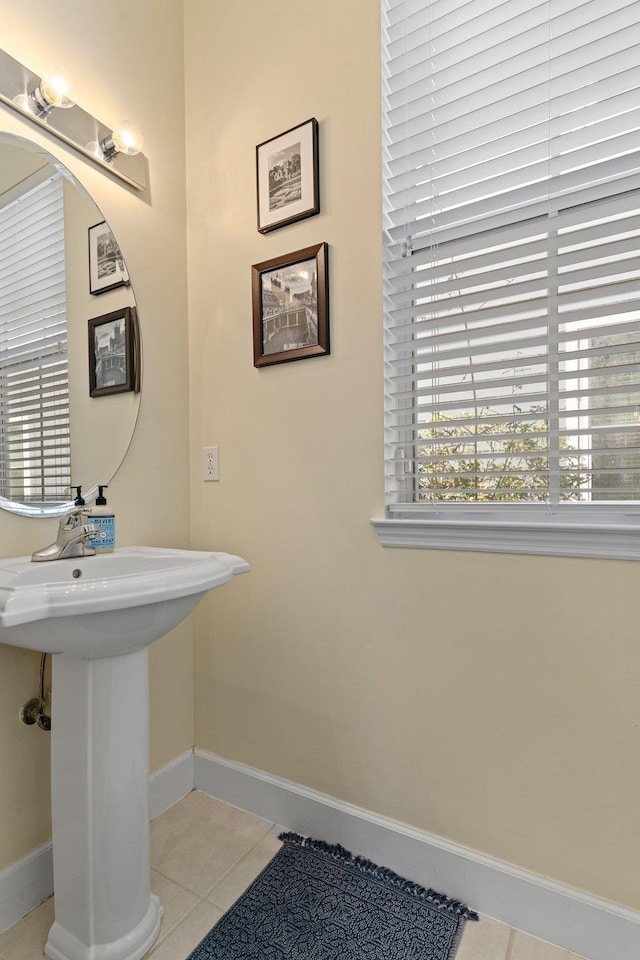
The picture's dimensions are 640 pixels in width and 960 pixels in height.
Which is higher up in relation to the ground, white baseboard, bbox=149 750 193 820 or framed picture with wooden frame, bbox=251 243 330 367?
framed picture with wooden frame, bbox=251 243 330 367

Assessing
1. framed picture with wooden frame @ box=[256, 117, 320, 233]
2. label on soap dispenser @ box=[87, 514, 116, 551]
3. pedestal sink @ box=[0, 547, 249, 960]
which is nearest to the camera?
pedestal sink @ box=[0, 547, 249, 960]

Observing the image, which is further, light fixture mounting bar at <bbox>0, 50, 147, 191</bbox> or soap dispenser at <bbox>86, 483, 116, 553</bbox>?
soap dispenser at <bbox>86, 483, 116, 553</bbox>

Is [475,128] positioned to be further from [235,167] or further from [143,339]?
[143,339]

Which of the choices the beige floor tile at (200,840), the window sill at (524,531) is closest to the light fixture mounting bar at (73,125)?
the window sill at (524,531)

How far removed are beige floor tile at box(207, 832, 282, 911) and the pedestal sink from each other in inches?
6.9

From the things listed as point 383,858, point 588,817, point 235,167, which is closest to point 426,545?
point 588,817

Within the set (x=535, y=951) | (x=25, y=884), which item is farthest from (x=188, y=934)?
(x=535, y=951)

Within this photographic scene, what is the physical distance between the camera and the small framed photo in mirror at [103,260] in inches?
58.6

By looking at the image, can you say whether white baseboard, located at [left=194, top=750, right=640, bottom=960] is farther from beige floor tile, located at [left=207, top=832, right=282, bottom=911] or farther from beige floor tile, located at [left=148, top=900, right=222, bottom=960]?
beige floor tile, located at [left=148, top=900, right=222, bottom=960]

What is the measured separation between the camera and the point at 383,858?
4.58ft

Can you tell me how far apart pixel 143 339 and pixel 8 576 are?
0.87 m

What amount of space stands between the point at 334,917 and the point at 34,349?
1.61m

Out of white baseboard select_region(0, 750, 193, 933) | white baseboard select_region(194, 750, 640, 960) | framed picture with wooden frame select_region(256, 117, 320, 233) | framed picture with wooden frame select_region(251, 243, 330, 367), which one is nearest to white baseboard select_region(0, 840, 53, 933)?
white baseboard select_region(0, 750, 193, 933)

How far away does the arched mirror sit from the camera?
1.30 metres
